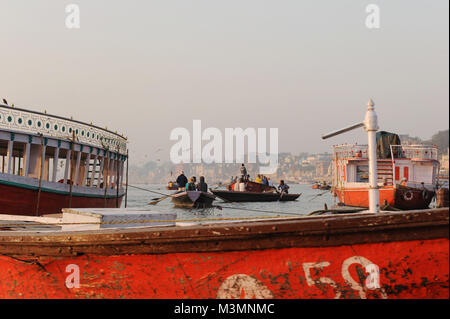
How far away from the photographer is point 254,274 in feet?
13.4

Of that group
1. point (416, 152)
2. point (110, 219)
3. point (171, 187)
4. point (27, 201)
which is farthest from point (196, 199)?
point (171, 187)

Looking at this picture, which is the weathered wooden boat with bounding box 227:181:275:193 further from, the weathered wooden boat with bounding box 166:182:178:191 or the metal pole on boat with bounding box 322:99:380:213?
the weathered wooden boat with bounding box 166:182:178:191

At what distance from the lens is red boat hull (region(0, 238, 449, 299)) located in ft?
11.9

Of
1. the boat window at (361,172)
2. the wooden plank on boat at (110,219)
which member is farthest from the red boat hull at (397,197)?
the wooden plank on boat at (110,219)

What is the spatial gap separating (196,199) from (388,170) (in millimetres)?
13321

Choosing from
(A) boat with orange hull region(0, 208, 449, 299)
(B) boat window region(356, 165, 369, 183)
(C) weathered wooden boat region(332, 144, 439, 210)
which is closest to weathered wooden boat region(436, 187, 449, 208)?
(A) boat with orange hull region(0, 208, 449, 299)

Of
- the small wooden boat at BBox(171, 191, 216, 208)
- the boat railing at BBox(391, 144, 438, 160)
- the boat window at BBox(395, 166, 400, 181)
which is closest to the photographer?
the boat window at BBox(395, 166, 400, 181)

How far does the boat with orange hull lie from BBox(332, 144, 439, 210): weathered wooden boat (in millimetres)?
21004

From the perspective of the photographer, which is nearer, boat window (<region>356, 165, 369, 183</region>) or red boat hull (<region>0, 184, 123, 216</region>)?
red boat hull (<region>0, 184, 123, 216</region>)

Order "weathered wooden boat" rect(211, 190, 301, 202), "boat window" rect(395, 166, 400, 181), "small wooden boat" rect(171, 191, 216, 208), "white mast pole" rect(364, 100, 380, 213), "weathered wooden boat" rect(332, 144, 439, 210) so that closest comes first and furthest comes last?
1. "white mast pole" rect(364, 100, 380, 213)
2. "weathered wooden boat" rect(332, 144, 439, 210)
3. "boat window" rect(395, 166, 400, 181)
4. "small wooden boat" rect(171, 191, 216, 208)
5. "weathered wooden boat" rect(211, 190, 301, 202)

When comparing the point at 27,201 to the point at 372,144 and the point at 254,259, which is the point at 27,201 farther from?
the point at 372,144

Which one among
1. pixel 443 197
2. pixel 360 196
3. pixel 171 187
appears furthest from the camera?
pixel 171 187
